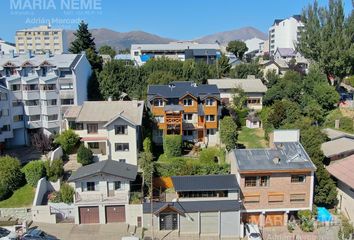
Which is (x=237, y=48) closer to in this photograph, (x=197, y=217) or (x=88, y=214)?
(x=197, y=217)

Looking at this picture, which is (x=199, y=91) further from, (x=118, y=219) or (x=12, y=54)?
(x=12, y=54)

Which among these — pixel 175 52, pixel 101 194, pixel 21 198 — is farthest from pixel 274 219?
pixel 175 52

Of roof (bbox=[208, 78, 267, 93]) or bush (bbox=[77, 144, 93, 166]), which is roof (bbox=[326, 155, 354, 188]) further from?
bush (bbox=[77, 144, 93, 166])

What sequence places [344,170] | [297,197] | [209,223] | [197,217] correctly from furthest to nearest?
[344,170], [297,197], [209,223], [197,217]

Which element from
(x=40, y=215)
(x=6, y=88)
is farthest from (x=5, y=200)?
(x=6, y=88)

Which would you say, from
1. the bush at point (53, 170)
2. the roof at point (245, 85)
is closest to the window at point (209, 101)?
the roof at point (245, 85)

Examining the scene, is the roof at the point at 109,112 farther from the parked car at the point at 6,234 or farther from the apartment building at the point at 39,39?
the apartment building at the point at 39,39
